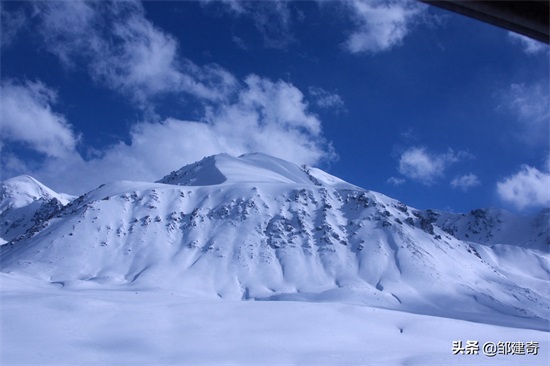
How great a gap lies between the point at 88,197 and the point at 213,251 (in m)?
48.8

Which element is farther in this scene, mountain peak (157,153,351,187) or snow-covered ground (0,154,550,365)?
mountain peak (157,153,351,187)

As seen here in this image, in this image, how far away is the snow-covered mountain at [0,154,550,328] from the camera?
7381 centimetres

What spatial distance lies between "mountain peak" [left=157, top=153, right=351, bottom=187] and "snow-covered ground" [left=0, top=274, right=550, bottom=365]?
92462 millimetres

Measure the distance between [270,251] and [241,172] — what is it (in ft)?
199

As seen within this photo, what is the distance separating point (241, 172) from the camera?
14512 centimetres

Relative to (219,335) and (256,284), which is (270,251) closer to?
(256,284)

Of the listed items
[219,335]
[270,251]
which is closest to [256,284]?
[270,251]

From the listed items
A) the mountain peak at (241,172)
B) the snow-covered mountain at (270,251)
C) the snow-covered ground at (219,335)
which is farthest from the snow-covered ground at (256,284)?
the mountain peak at (241,172)

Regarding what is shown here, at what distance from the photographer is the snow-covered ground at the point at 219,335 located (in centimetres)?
2206

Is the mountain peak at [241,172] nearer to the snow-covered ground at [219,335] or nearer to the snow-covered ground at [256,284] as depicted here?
the snow-covered ground at [256,284]

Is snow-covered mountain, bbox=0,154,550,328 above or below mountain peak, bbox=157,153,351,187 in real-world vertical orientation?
below

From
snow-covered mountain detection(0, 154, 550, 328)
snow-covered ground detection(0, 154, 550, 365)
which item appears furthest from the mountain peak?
snow-covered mountain detection(0, 154, 550, 328)

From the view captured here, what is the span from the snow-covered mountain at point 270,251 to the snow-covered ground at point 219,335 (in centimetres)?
3422

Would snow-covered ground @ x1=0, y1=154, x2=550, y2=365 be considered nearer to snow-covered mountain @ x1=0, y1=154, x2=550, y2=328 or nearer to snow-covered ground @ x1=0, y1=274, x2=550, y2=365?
snow-covered ground @ x1=0, y1=274, x2=550, y2=365
